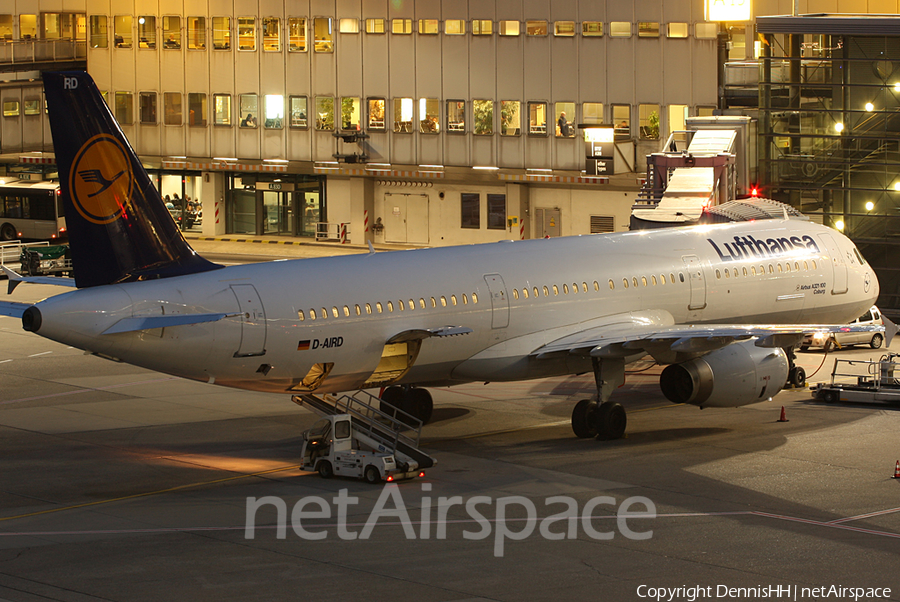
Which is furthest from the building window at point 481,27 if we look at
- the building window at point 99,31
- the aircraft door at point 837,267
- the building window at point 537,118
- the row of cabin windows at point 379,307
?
the row of cabin windows at point 379,307

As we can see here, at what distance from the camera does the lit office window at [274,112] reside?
7344 cm

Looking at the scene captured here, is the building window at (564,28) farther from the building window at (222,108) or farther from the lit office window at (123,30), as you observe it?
the lit office window at (123,30)

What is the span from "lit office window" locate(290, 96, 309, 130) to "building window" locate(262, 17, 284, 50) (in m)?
3.12

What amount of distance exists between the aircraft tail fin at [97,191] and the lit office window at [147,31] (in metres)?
51.5

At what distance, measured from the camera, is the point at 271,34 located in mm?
73125

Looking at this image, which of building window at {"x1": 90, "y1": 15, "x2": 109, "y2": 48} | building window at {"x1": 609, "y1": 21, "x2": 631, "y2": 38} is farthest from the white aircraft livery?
building window at {"x1": 90, "y1": 15, "x2": 109, "y2": 48}

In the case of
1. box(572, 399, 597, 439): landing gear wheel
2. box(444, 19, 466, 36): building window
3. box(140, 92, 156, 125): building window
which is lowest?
box(572, 399, 597, 439): landing gear wheel

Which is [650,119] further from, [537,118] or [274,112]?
[274,112]

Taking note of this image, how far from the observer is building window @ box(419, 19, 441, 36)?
226 feet

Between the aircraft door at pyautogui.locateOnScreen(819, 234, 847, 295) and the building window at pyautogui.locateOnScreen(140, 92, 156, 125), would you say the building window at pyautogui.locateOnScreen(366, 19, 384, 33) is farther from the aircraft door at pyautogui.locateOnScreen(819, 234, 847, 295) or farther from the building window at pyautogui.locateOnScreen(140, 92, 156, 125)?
the aircraft door at pyautogui.locateOnScreen(819, 234, 847, 295)

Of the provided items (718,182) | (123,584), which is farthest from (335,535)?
(718,182)

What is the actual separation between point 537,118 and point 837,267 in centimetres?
3243

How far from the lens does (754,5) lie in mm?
60562

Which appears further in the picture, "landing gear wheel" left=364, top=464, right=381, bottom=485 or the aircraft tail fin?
"landing gear wheel" left=364, top=464, right=381, bottom=485
